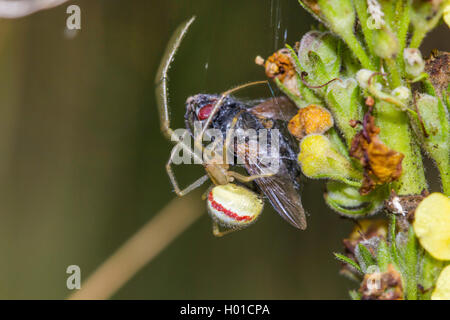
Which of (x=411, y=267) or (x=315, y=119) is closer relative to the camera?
(x=411, y=267)

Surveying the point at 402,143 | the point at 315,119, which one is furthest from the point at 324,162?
the point at 402,143

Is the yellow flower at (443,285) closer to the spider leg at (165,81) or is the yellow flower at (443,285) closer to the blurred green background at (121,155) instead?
the spider leg at (165,81)

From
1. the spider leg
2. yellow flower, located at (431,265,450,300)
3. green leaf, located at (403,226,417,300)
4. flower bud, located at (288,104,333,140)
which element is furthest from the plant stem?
the spider leg

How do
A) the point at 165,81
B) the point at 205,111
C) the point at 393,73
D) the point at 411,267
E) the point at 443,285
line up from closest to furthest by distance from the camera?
the point at 443,285 < the point at 393,73 < the point at 411,267 < the point at 205,111 < the point at 165,81

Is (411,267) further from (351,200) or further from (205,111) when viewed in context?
(205,111)

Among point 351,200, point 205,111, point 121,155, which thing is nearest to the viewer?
point 351,200

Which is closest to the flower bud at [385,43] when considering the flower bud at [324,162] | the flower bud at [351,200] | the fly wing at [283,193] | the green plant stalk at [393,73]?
the green plant stalk at [393,73]

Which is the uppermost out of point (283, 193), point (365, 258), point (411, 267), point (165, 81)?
point (165, 81)
